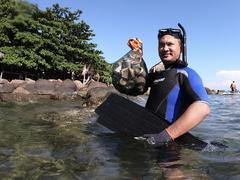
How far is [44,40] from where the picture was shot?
34812mm

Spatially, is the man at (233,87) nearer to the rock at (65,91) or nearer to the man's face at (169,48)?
the rock at (65,91)

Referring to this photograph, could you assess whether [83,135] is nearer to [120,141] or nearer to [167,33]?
[120,141]

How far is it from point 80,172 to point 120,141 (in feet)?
5.51

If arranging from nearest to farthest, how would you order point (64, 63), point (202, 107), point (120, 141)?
point (202, 107)
point (120, 141)
point (64, 63)

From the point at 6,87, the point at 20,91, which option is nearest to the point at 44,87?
the point at 20,91

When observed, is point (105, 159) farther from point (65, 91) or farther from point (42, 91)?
point (65, 91)

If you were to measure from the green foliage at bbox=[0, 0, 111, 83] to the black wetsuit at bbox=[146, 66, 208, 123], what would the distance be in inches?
1151

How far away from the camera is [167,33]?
5145 mm

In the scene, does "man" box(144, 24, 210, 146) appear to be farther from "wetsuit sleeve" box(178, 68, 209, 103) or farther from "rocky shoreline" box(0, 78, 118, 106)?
"rocky shoreline" box(0, 78, 118, 106)

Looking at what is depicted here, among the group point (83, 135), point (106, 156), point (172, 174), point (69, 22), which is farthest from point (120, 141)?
point (69, 22)

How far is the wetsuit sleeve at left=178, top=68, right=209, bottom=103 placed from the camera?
4780 millimetres

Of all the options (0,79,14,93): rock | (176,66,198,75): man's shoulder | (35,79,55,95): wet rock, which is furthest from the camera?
(35,79,55,95): wet rock

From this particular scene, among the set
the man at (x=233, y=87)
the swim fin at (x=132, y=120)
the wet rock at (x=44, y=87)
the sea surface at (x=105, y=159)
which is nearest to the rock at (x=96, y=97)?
the wet rock at (x=44, y=87)

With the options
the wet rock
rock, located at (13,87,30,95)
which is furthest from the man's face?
the wet rock
